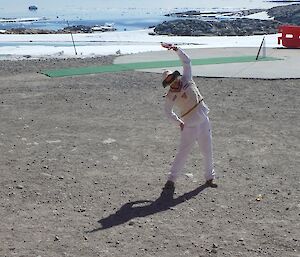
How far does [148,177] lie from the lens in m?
8.32

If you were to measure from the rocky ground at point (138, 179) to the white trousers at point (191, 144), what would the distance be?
0.90 ft

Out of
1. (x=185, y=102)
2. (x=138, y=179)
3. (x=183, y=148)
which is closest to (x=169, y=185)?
(x=183, y=148)

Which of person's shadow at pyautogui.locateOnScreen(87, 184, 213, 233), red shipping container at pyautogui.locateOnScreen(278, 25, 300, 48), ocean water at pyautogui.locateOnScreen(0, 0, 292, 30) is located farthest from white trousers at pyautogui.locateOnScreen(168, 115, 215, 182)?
ocean water at pyautogui.locateOnScreen(0, 0, 292, 30)

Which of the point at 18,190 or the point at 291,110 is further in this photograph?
the point at 291,110

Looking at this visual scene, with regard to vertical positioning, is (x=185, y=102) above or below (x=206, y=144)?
above

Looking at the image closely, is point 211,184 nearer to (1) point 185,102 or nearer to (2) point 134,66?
(1) point 185,102

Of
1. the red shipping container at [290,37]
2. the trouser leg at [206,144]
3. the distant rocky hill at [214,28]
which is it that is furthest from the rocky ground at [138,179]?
the distant rocky hill at [214,28]

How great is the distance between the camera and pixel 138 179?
8234mm

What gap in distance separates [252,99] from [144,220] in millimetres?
7526

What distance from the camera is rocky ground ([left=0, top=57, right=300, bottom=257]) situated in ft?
20.4

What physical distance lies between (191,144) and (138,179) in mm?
1011

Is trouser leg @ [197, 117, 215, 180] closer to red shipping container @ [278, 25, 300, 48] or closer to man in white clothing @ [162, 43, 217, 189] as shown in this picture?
man in white clothing @ [162, 43, 217, 189]

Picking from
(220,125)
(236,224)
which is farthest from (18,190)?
(220,125)

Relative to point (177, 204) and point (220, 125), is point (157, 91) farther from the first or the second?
point (177, 204)
